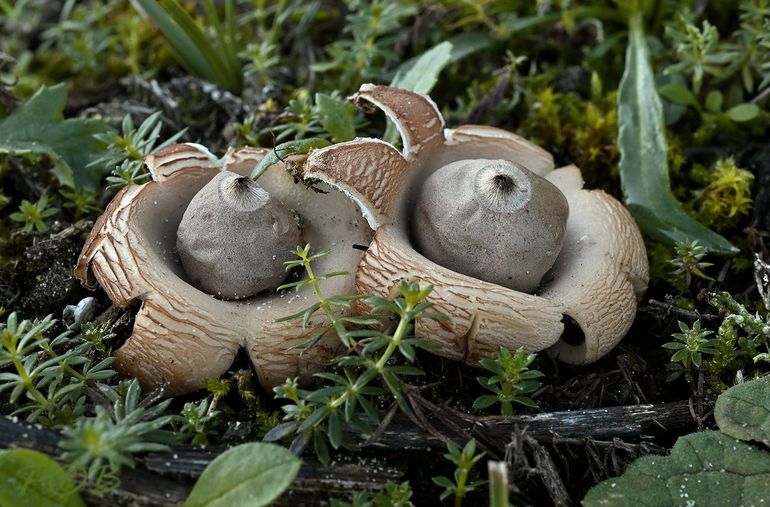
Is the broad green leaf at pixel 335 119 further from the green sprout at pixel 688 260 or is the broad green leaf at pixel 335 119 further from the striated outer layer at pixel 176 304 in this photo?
the green sprout at pixel 688 260

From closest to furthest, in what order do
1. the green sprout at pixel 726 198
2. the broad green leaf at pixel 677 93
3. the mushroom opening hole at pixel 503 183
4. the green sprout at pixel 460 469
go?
the green sprout at pixel 460 469 < the mushroom opening hole at pixel 503 183 < the green sprout at pixel 726 198 < the broad green leaf at pixel 677 93

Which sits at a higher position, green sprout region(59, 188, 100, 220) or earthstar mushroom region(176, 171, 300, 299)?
green sprout region(59, 188, 100, 220)

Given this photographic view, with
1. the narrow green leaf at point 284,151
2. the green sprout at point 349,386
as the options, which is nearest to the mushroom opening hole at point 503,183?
the green sprout at point 349,386

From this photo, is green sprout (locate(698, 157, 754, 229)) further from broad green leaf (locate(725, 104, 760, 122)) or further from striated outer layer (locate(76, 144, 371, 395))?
striated outer layer (locate(76, 144, 371, 395))

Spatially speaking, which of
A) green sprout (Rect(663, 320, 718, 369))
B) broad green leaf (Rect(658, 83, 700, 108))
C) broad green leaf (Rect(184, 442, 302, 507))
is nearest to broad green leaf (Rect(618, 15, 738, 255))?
broad green leaf (Rect(658, 83, 700, 108))

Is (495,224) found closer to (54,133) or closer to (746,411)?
(746,411)

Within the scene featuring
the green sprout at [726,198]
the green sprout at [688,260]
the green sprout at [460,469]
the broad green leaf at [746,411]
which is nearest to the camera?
the green sprout at [460,469]

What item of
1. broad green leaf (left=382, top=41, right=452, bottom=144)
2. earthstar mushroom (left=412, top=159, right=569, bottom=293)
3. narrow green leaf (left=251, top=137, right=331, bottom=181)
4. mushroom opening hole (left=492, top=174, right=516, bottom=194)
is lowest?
earthstar mushroom (left=412, top=159, right=569, bottom=293)

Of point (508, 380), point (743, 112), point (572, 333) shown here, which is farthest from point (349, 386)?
point (743, 112)
